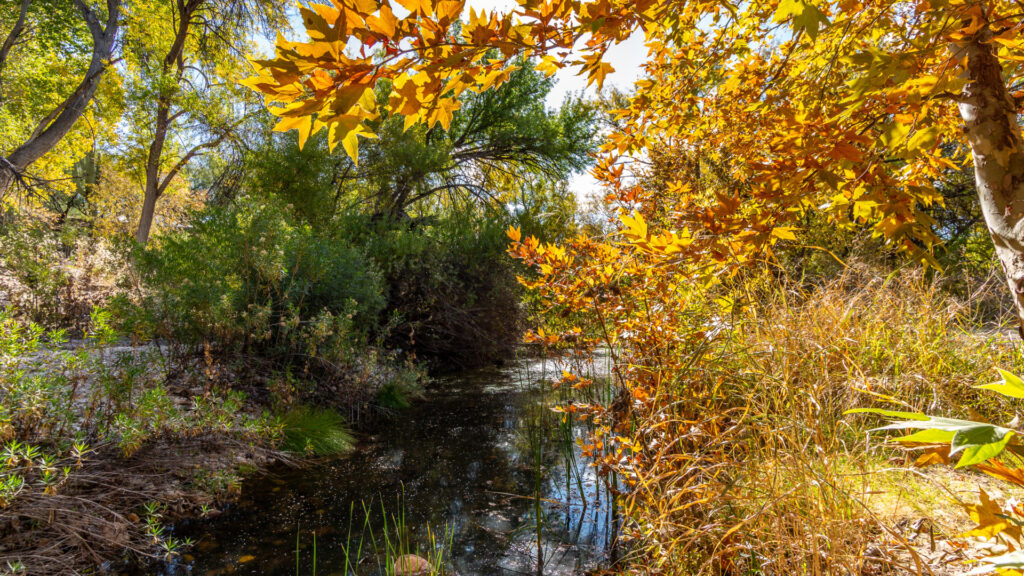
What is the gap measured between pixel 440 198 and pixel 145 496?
767 centimetres

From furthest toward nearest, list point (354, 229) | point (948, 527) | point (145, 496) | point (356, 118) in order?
point (354, 229), point (145, 496), point (948, 527), point (356, 118)

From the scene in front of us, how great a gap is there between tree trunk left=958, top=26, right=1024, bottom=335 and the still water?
1981mm

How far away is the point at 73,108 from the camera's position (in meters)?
7.14

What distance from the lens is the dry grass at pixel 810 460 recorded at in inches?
62.3

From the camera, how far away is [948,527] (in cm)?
177

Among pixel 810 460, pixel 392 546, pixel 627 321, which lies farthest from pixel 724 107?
pixel 392 546

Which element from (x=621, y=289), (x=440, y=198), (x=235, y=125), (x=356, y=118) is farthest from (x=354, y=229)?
(x=356, y=118)

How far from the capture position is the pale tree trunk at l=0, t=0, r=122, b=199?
6.66 meters

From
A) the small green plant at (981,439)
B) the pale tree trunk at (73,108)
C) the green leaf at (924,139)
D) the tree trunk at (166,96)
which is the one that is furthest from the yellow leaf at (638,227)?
the tree trunk at (166,96)

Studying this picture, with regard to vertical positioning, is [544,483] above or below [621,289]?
below

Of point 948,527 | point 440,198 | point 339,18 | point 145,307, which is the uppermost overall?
point 440,198

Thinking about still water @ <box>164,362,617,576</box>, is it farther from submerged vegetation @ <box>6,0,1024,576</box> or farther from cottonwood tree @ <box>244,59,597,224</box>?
cottonwood tree @ <box>244,59,597,224</box>

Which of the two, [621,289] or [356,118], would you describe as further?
[621,289]

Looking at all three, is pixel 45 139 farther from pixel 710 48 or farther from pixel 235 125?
pixel 710 48
